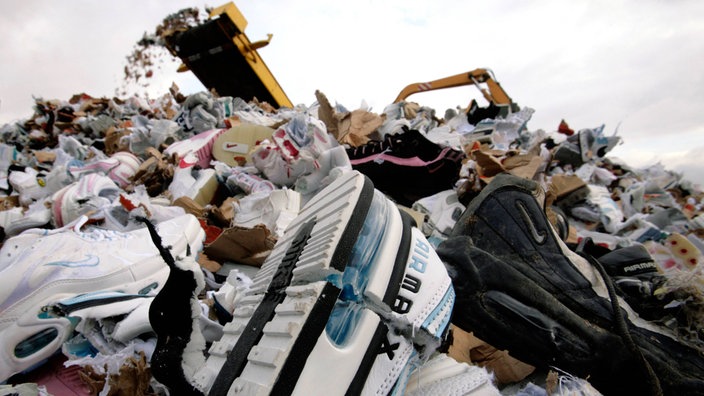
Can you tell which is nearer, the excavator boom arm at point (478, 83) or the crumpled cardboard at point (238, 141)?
the crumpled cardboard at point (238, 141)

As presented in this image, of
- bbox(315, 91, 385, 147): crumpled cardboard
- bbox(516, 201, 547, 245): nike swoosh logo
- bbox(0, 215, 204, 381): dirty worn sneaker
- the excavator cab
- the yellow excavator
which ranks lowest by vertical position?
the excavator cab

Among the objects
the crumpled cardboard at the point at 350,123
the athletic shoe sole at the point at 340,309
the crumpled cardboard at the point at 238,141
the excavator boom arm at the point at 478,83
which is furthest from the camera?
the excavator boom arm at the point at 478,83

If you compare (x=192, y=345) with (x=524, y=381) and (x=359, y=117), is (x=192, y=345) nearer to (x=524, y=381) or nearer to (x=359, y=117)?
(x=524, y=381)

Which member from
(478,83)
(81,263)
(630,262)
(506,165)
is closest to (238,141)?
(81,263)

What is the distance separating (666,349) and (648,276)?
→ 0.69 feet

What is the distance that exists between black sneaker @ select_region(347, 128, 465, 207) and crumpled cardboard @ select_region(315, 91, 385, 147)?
0.47 m

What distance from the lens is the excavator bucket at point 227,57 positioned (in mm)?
4148

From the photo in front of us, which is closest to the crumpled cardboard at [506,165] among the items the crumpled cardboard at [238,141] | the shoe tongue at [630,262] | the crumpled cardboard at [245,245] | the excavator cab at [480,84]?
the shoe tongue at [630,262]

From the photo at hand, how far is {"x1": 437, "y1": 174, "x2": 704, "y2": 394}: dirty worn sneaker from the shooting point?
72 cm

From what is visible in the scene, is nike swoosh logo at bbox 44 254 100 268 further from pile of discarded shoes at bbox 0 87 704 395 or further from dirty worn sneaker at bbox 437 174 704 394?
dirty worn sneaker at bbox 437 174 704 394

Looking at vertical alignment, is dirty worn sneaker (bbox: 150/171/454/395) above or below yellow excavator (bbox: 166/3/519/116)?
below

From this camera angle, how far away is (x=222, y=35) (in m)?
4.16

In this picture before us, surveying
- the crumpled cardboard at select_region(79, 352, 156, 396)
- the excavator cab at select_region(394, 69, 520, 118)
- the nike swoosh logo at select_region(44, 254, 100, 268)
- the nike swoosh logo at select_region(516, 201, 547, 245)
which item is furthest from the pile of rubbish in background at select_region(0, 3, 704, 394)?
the excavator cab at select_region(394, 69, 520, 118)

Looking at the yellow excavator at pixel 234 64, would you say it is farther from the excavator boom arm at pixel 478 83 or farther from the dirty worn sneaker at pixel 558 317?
the dirty worn sneaker at pixel 558 317
